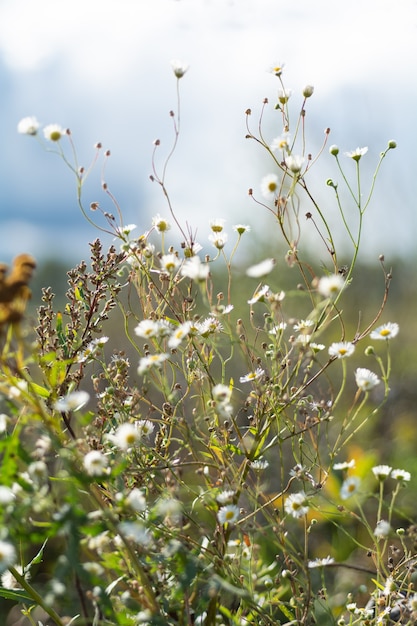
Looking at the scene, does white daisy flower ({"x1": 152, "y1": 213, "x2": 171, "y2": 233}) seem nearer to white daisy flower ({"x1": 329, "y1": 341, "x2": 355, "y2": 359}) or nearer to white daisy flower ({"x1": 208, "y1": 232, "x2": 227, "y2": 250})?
white daisy flower ({"x1": 208, "y1": 232, "x2": 227, "y2": 250})

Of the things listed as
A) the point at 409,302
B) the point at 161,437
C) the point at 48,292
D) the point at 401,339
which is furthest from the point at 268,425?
the point at 409,302

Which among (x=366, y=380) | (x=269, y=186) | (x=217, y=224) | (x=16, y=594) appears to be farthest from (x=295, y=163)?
(x=16, y=594)

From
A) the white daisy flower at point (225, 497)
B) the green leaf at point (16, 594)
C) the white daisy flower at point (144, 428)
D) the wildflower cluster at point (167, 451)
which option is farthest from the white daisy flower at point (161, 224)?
the green leaf at point (16, 594)

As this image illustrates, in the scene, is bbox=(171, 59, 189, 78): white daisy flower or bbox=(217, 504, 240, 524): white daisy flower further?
bbox=(171, 59, 189, 78): white daisy flower

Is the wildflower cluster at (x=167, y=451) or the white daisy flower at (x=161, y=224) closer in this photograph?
the wildflower cluster at (x=167, y=451)

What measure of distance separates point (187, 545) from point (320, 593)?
314 mm

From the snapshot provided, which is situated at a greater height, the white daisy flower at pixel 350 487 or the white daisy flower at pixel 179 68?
the white daisy flower at pixel 179 68

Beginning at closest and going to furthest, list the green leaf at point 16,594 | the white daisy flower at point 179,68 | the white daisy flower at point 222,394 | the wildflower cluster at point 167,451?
the wildflower cluster at point 167,451 < the white daisy flower at point 222,394 < the green leaf at point 16,594 < the white daisy flower at point 179,68

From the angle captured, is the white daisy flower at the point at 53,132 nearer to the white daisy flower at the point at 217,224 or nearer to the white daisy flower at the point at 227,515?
the white daisy flower at the point at 217,224

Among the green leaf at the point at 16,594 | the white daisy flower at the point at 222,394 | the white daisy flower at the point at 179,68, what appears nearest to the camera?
the white daisy flower at the point at 222,394

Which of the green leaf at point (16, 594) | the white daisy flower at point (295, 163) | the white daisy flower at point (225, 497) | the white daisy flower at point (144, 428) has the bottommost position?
the green leaf at point (16, 594)

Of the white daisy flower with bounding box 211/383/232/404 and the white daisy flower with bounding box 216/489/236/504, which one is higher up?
the white daisy flower with bounding box 211/383/232/404

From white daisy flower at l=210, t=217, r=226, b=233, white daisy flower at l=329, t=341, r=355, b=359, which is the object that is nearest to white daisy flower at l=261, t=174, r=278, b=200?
white daisy flower at l=210, t=217, r=226, b=233

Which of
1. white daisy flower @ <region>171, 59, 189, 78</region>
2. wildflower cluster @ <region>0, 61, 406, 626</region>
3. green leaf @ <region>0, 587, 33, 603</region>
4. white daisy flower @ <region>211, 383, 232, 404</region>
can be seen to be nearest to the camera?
wildflower cluster @ <region>0, 61, 406, 626</region>
